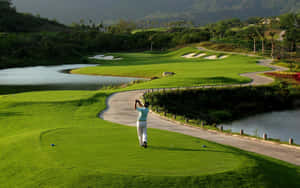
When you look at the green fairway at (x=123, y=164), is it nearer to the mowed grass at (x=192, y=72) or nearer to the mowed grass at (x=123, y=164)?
the mowed grass at (x=123, y=164)

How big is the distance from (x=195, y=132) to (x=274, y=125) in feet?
51.5

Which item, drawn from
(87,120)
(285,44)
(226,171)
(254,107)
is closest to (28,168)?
(226,171)

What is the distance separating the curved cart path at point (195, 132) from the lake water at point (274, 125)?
933 cm

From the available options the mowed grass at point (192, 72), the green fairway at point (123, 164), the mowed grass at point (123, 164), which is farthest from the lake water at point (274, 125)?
the mowed grass at point (123, 164)

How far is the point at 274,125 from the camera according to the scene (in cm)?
3728

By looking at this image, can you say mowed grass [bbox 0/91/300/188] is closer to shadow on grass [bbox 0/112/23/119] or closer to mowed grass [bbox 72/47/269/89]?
shadow on grass [bbox 0/112/23/119]

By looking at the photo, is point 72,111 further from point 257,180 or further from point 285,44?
point 285,44

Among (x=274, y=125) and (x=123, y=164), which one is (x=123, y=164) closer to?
(x=123, y=164)

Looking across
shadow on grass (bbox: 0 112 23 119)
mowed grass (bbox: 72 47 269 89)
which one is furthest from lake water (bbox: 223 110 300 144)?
shadow on grass (bbox: 0 112 23 119)

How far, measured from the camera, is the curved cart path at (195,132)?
20.3 m

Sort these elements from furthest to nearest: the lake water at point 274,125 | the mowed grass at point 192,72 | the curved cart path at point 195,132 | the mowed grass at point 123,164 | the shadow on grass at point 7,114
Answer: the mowed grass at point 192,72 → the lake water at point 274,125 → the shadow on grass at point 7,114 → the curved cart path at point 195,132 → the mowed grass at point 123,164

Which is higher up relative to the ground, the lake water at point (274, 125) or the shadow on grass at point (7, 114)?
the shadow on grass at point (7, 114)

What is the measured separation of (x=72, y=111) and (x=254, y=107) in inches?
1004

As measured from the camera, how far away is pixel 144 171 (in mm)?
12836
